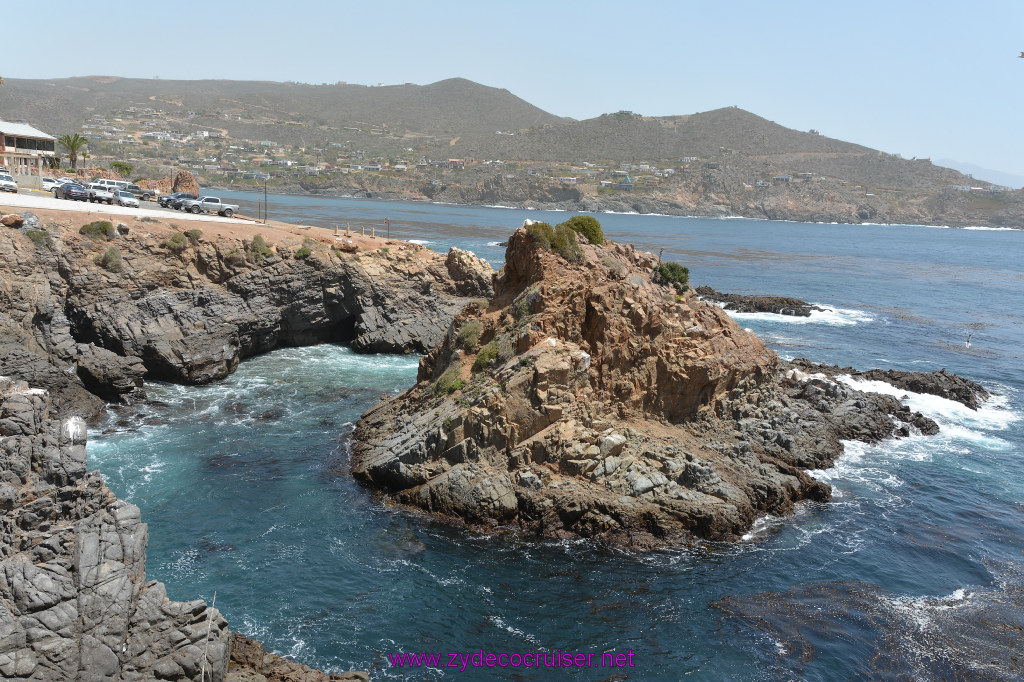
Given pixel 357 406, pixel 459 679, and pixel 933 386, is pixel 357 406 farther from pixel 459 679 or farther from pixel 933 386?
pixel 933 386

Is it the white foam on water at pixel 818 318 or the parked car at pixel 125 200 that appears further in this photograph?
the white foam on water at pixel 818 318

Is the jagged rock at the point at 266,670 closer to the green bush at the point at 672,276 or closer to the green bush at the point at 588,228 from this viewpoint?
the green bush at the point at 588,228

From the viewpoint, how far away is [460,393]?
113 ft

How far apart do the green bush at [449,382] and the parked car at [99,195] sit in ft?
144

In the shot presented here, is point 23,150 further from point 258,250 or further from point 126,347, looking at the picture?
point 126,347

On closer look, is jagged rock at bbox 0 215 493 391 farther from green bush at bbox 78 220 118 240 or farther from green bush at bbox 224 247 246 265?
green bush at bbox 78 220 118 240

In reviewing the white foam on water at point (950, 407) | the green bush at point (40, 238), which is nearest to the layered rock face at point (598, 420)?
the white foam on water at point (950, 407)

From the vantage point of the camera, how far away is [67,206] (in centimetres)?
5631

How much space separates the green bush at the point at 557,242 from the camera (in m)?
37.8

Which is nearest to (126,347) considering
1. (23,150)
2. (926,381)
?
(926,381)

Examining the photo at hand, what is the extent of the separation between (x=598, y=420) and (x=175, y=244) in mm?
31914

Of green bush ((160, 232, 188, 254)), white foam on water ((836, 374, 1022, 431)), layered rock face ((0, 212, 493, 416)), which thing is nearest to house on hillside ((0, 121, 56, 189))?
green bush ((160, 232, 188, 254))

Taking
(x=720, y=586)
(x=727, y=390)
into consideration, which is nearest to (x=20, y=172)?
(x=727, y=390)

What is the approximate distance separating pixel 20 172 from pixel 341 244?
1839 inches
